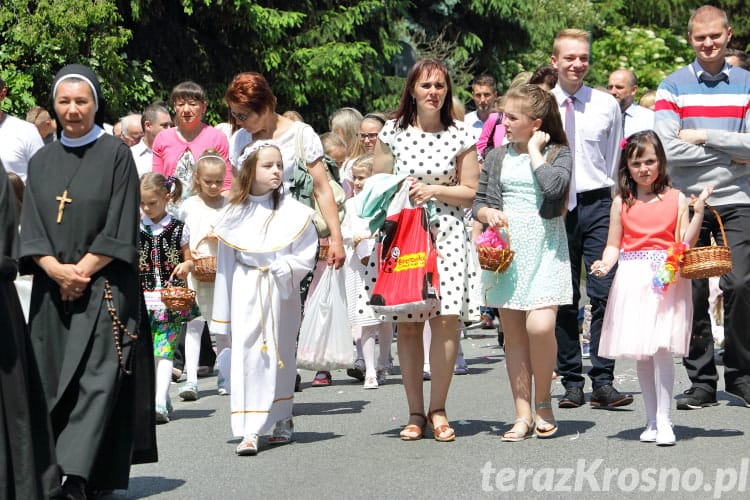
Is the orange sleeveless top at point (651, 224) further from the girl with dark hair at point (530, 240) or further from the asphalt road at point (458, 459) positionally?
the asphalt road at point (458, 459)

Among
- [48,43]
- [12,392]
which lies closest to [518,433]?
[12,392]

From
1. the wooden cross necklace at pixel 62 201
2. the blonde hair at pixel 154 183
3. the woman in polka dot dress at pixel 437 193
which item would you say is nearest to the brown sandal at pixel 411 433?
the woman in polka dot dress at pixel 437 193

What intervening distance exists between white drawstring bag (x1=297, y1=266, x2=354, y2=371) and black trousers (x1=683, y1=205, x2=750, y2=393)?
265 centimetres

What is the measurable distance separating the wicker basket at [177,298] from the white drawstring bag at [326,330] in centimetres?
151

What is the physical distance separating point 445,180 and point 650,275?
131cm

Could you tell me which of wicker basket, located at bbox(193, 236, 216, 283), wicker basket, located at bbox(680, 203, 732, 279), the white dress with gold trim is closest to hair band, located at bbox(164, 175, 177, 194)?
wicker basket, located at bbox(193, 236, 216, 283)

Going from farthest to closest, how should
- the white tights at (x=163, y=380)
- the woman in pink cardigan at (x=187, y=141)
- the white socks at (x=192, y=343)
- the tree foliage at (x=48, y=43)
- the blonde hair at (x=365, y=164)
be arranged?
the tree foliage at (x=48, y=43) < the woman in pink cardigan at (x=187, y=141) < the blonde hair at (x=365, y=164) < the white socks at (x=192, y=343) < the white tights at (x=163, y=380)

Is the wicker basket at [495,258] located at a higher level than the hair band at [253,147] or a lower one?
lower

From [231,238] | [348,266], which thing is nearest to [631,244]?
[231,238]

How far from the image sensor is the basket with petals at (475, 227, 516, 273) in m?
A: 8.77

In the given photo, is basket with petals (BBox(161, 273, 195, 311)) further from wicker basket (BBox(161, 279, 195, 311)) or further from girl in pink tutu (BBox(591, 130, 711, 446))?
girl in pink tutu (BBox(591, 130, 711, 446))

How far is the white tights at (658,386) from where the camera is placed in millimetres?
8508

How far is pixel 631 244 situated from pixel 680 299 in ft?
1.44

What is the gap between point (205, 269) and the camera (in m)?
10.9
